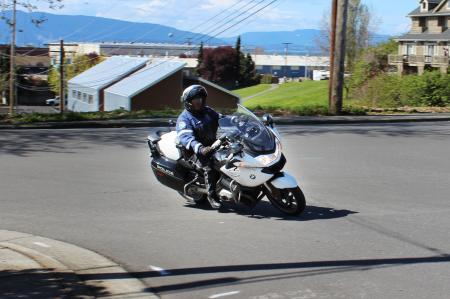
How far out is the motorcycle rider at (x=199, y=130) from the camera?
27.8 feet

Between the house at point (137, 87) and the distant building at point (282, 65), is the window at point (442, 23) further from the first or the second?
the distant building at point (282, 65)

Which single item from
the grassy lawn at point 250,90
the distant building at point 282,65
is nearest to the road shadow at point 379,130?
the grassy lawn at point 250,90

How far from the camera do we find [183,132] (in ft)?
27.9

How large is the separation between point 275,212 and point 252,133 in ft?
3.70

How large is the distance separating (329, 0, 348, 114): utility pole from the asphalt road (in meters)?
8.67

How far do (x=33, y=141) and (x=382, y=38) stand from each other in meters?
81.4

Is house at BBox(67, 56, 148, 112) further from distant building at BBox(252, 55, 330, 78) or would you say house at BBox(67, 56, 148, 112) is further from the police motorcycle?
distant building at BBox(252, 55, 330, 78)

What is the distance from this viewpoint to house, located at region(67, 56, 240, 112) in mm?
48875

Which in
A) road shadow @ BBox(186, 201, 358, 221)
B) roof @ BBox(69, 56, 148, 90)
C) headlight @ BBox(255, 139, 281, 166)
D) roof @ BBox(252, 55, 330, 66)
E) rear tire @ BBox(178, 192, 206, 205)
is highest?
roof @ BBox(252, 55, 330, 66)

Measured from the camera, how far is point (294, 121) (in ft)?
65.8

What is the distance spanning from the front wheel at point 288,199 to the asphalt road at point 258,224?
0.12 metres

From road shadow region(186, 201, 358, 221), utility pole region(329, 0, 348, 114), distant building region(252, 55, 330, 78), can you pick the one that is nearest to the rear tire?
road shadow region(186, 201, 358, 221)

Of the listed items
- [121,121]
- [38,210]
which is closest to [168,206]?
[38,210]

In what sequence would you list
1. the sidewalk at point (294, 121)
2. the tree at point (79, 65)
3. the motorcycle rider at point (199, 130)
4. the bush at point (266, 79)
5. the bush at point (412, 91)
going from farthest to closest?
the bush at point (266, 79) < the tree at point (79, 65) < the bush at point (412, 91) < the sidewalk at point (294, 121) < the motorcycle rider at point (199, 130)
